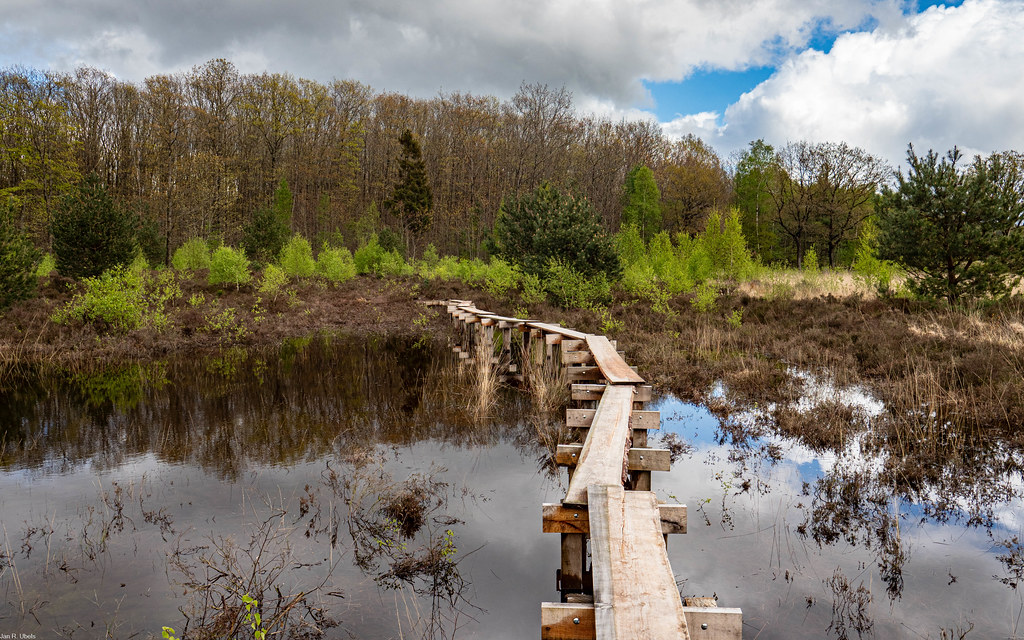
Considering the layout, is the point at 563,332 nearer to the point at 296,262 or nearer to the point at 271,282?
the point at 271,282

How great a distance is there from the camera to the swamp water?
3611 millimetres

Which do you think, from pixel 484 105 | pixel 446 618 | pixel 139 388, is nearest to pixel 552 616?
pixel 446 618

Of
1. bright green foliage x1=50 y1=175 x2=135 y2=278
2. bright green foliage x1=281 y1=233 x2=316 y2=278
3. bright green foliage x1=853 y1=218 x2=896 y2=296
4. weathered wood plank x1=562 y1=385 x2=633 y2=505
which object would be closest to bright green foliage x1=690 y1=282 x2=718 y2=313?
bright green foliage x1=853 y1=218 x2=896 y2=296

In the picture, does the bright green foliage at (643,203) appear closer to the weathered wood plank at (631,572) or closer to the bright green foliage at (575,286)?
the bright green foliage at (575,286)

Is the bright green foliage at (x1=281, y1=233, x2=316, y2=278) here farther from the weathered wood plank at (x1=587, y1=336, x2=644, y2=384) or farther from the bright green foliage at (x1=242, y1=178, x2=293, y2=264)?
the weathered wood plank at (x1=587, y1=336, x2=644, y2=384)

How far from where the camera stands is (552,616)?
2062mm

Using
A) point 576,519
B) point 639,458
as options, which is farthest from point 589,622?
point 639,458

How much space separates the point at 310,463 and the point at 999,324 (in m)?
11.5

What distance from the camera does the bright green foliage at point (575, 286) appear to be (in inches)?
662

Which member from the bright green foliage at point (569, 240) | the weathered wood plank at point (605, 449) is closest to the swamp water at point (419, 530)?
the weathered wood plank at point (605, 449)

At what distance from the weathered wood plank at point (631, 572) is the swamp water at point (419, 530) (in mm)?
1495

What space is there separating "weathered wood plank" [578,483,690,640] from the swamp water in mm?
1495

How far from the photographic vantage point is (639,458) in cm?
406

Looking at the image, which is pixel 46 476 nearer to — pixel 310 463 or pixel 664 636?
pixel 310 463
